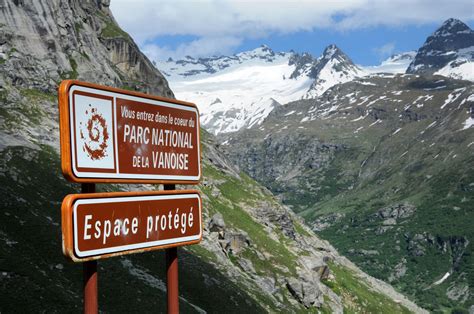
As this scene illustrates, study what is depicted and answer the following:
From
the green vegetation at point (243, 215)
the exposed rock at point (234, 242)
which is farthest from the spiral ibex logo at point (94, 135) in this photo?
the green vegetation at point (243, 215)

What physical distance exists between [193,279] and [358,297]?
68.2 meters

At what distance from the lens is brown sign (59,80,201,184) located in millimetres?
11828

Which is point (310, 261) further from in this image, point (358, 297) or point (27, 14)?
point (27, 14)

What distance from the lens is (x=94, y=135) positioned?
12.3 metres

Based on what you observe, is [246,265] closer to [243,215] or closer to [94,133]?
[243,215]

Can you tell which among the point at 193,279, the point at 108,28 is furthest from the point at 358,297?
the point at 108,28

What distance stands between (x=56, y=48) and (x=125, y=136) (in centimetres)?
13620

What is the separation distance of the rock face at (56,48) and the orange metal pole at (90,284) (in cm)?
11426

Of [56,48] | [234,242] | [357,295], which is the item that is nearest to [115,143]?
[234,242]

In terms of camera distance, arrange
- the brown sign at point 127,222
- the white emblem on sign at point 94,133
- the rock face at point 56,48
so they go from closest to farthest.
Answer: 1. the brown sign at point 127,222
2. the white emblem on sign at point 94,133
3. the rock face at point 56,48

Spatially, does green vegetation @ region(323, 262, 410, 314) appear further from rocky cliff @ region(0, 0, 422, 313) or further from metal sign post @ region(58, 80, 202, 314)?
metal sign post @ region(58, 80, 202, 314)

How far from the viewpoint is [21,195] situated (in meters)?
74.9

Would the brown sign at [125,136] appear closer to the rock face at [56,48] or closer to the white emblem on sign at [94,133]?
the white emblem on sign at [94,133]

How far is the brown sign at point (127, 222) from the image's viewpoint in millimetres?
11680
